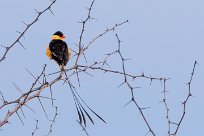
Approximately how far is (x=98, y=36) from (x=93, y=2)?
168mm

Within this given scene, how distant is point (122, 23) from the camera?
2.20m

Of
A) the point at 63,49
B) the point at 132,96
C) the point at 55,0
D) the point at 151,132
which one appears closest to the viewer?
the point at 151,132

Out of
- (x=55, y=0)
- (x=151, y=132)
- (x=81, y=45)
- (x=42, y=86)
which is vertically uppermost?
(x=55, y=0)

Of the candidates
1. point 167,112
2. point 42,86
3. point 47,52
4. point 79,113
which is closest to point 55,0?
point 42,86

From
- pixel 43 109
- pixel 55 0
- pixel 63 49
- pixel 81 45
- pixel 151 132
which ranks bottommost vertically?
pixel 151 132

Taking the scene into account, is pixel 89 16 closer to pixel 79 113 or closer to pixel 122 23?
pixel 122 23

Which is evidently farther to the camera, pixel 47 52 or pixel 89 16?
pixel 47 52

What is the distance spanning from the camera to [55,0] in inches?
86.6

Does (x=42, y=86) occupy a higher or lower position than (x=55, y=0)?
lower

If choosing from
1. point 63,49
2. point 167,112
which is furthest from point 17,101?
point 63,49

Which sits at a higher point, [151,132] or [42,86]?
[42,86]

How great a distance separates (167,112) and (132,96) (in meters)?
0.16

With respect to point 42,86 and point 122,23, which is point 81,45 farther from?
point 42,86

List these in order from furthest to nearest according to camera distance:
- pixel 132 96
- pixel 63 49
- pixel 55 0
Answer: pixel 63 49, pixel 55 0, pixel 132 96
